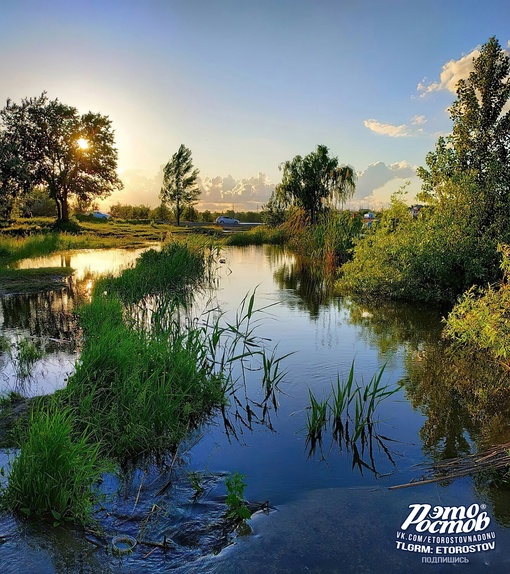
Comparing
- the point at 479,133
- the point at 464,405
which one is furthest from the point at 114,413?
the point at 479,133

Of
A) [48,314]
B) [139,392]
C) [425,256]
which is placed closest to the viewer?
[139,392]

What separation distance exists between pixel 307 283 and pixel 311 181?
21.3 meters

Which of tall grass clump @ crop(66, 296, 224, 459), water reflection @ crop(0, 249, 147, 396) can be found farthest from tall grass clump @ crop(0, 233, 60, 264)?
tall grass clump @ crop(66, 296, 224, 459)

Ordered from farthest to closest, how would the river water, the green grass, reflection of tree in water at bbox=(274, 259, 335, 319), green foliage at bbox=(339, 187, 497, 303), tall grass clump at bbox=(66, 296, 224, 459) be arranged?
reflection of tree in water at bbox=(274, 259, 335, 319) < green foliage at bbox=(339, 187, 497, 303) < the green grass < tall grass clump at bbox=(66, 296, 224, 459) < the river water

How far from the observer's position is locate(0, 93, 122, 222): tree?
4253 cm

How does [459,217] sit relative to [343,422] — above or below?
above

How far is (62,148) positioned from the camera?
44.1 metres

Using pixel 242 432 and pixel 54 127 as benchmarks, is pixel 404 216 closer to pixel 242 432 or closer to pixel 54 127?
pixel 242 432

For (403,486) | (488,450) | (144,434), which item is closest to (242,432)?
(144,434)

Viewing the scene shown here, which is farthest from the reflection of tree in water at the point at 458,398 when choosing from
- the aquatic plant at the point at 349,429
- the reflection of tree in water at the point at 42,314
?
the reflection of tree in water at the point at 42,314

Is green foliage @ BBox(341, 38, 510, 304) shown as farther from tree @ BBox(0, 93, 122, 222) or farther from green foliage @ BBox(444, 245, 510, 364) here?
tree @ BBox(0, 93, 122, 222)

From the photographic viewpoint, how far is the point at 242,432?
6.25 m

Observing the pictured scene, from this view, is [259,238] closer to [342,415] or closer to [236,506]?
[342,415]

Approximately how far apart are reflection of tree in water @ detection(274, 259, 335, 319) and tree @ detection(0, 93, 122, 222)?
87.8 feet
